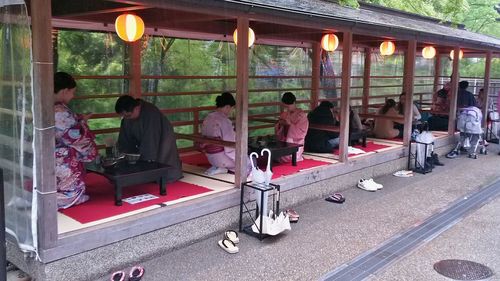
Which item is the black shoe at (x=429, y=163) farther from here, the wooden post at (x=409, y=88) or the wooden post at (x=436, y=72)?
the wooden post at (x=436, y=72)

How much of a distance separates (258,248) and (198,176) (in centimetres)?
175

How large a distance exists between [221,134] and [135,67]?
212 centimetres

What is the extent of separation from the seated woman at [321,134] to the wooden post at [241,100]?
9.99 feet

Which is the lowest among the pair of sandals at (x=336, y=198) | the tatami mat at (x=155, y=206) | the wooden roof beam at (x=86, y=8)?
the pair of sandals at (x=336, y=198)

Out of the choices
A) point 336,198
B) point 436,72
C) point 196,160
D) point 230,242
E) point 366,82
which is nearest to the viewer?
point 230,242

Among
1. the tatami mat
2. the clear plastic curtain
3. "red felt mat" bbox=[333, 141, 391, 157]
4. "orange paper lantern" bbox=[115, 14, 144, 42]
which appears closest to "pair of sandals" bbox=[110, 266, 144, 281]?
the tatami mat

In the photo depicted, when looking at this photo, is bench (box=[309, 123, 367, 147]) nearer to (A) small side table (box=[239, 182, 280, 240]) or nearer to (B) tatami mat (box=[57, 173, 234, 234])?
(A) small side table (box=[239, 182, 280, 240])

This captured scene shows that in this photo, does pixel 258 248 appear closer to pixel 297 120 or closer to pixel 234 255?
pixel 234 255

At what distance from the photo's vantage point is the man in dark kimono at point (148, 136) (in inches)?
241

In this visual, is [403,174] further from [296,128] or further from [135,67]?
[135,67]

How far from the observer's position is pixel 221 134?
6.97 metres

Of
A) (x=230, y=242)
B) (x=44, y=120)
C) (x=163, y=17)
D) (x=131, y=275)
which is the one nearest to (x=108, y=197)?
(x=131, y=275)

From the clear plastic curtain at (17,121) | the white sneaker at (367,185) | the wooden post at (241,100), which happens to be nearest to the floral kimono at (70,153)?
the clear plastic curtain at (17,121)

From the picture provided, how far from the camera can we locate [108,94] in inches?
312
